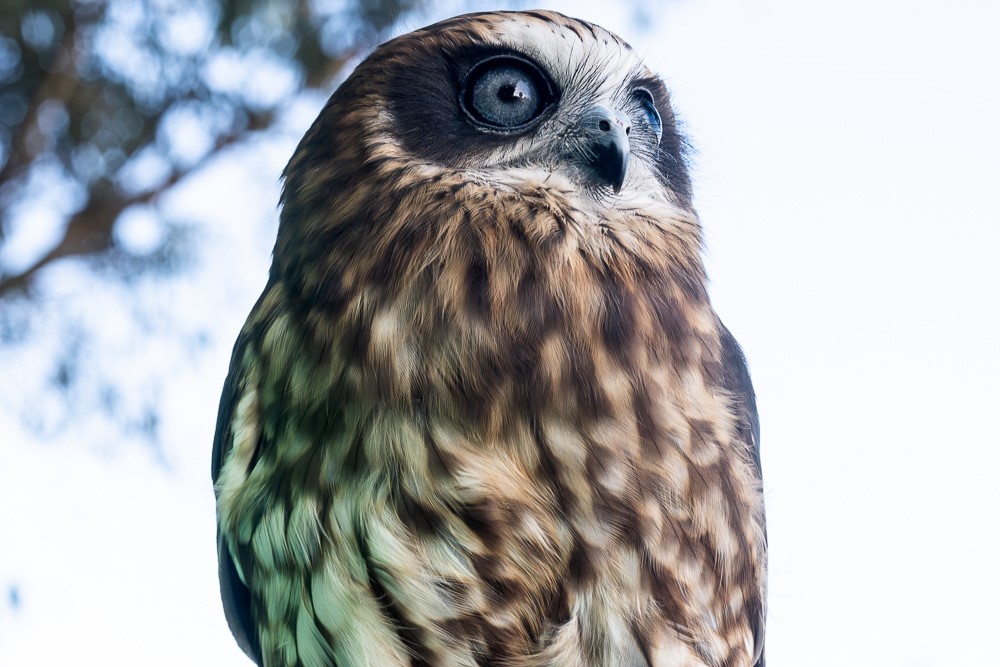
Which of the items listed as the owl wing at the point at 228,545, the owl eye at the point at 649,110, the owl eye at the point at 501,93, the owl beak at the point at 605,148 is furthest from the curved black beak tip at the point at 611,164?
the owl wing at the point at 228,545

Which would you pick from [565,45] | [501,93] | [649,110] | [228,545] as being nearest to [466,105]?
[501,93]

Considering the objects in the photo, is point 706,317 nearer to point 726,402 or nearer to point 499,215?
point 726,402

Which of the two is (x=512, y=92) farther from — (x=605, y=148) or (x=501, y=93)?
(x=605, y=148)

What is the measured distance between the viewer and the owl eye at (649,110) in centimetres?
139

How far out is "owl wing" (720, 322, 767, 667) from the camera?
3.86 feet

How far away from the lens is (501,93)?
1.21 m

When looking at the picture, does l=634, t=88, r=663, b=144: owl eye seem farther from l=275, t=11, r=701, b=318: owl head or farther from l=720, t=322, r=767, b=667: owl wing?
l=720, t=322, r=767, b=667: owl wing

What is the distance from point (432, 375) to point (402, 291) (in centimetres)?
11

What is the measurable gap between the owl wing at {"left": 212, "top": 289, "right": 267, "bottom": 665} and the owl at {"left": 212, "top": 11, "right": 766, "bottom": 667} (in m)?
0.01

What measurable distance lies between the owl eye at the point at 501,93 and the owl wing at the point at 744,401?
0.39 m

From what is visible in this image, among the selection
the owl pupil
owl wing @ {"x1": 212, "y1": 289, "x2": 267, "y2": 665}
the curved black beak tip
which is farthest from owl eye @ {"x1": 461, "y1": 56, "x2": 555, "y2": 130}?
owl wing @ {"x1": 212, "y1": 289, "x2": 267, "y2": 665}

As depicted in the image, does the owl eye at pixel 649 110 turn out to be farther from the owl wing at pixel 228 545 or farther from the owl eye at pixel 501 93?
the owl wing at pixel 228 545

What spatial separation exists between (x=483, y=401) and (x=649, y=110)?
2.17 ft

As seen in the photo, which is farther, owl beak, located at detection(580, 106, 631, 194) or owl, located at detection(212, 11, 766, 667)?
owl beak, located at detection(580, 106, 631, 194)
